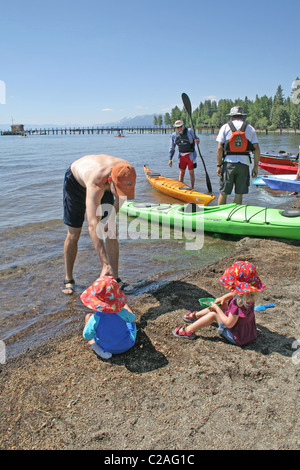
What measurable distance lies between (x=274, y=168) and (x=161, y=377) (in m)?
13.1

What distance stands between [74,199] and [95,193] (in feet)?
2.76

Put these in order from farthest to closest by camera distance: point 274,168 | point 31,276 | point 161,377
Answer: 1. point 274,168
2. point 31,276
3. point 161,377

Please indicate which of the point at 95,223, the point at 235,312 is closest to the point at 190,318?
the point at 235,312

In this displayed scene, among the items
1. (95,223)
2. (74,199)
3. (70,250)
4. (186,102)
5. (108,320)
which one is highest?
(186,102)

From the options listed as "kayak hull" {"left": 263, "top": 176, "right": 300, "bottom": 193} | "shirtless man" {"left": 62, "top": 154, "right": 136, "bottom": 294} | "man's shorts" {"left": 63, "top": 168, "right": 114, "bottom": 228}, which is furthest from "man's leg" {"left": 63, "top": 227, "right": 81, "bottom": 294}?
"kayak hull" {"left": 263, "top": 176, "right": 300, "bottom": 193}

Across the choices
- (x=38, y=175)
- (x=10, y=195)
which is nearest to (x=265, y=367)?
(x=10, y=195)

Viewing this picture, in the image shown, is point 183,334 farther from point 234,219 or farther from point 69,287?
point 234,219

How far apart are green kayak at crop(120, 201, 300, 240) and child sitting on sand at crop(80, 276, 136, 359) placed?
12.8ft

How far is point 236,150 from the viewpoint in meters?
6.77

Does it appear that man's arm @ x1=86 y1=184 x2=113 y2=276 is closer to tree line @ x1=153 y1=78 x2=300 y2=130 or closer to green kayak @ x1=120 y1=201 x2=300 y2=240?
green kayak @ x1=120 y1=201 x2=300 y2=240

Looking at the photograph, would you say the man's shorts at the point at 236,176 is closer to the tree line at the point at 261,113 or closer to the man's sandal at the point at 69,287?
the man's sandal at the point at 69,287

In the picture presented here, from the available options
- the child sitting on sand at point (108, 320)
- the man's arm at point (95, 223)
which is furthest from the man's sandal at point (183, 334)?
the man's arm at point (95, 223)

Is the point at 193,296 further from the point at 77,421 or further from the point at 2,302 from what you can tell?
the point at 2,302
